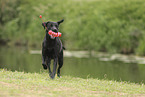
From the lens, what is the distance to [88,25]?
3978cm

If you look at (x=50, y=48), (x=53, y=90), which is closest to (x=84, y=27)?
(x=50, y=48)

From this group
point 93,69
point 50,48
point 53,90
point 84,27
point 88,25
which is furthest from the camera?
point 84,27

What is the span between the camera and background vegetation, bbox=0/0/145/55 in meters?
36.6

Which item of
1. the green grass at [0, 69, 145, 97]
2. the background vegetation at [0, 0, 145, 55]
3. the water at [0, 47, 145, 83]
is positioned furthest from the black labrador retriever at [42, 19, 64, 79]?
the background vegetation at [0, 0, 145, 55]

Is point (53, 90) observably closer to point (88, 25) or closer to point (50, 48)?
point (50, 48)

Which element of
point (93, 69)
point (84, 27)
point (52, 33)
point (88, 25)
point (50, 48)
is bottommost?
point (93, 69)

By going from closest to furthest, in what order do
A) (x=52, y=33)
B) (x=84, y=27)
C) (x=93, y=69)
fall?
(x=52, y=33) → (x=93, y=69) → (x=84, y=27)

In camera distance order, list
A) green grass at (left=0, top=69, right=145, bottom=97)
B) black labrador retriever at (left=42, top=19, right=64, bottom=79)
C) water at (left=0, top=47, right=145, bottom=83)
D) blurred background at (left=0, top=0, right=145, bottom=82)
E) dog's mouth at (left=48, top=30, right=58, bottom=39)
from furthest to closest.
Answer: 1. blurred background at (left=0, top=0, right=145, bottom=82)
2. water at (left=0, top=47, right=145, bottom=83)
3. black labrador retriever at (left=42, top=19, right=64, bottom=79)
4. dog's mouth at (left=48, top=30, right=58, bottom=39)
5. green grass at (left=0, top=69, right=145, bottom=97)

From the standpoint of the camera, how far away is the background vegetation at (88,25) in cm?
3662

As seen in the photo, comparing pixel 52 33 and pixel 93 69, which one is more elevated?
pixel 52 33

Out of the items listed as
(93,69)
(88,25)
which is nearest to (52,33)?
(93,69)

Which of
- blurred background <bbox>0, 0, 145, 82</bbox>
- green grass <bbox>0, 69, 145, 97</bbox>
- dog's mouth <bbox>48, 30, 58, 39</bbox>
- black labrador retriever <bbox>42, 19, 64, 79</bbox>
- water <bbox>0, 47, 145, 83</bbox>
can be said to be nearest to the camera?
green grass <bbox>0, 69, 145, 97</bbox>

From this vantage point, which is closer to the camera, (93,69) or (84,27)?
(93,69)

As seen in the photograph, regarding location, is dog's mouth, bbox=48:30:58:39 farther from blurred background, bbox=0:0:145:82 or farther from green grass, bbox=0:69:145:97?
blurred background, bbox=0:0:145:82
